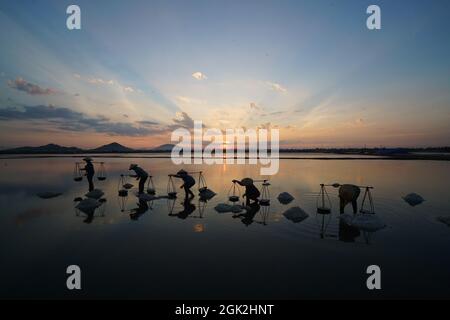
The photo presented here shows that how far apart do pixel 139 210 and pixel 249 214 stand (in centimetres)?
722

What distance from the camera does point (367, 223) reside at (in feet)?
39.7

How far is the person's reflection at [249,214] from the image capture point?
45.8ft

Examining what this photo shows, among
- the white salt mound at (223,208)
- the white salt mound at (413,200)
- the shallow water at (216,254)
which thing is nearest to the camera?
the shallow water at (216,254)

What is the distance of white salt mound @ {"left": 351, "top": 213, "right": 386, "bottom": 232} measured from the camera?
1204 centimetres

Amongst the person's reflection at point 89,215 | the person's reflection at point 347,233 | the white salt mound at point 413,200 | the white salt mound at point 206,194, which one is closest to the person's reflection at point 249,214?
the white salt mound at point 206,194

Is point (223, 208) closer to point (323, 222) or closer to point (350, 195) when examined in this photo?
point (323, 222)

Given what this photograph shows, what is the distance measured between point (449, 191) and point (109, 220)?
89.3ft

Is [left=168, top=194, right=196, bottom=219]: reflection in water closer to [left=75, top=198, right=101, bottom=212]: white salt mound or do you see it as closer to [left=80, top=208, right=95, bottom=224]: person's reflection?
[left=80, top=208, right=95, bottom=224]: person's reflection

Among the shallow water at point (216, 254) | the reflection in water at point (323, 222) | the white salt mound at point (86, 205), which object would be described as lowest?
the shallow water at point (216, 254)

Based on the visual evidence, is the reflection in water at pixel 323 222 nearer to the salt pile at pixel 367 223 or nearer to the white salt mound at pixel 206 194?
the salt pile at pixel 367 223

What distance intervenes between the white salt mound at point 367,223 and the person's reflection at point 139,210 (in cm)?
1194

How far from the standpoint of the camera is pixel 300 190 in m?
23.4
